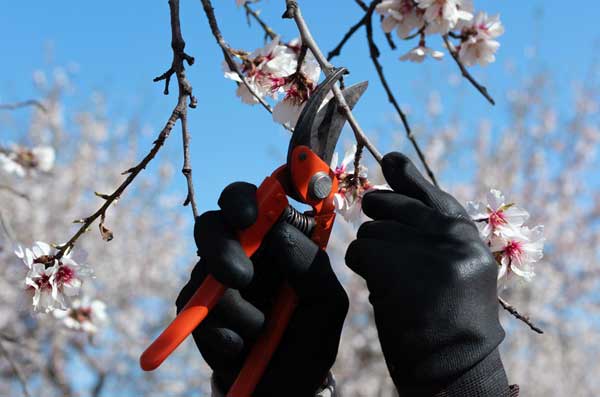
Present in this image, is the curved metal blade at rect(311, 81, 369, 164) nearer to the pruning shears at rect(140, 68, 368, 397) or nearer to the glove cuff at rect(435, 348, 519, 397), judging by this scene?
the pruning shears at rect(140, 68, 368, 397)

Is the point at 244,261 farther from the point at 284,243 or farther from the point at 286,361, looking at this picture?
the point at 286,361

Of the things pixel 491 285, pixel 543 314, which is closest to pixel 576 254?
pixel 543 314

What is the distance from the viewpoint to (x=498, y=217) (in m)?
1.53

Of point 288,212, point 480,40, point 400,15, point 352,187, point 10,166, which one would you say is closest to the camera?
point 288,212

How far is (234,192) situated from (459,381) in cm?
53

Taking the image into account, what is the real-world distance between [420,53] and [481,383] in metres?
1.03

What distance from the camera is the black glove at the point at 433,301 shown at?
3.96 ft

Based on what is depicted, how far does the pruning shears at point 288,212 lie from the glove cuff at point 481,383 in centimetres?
35

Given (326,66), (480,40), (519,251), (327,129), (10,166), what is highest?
(10,166)

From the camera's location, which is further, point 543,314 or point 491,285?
point 543,314

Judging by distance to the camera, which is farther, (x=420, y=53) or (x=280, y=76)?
(x=420, y=53)

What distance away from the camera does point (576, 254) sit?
1108 cm

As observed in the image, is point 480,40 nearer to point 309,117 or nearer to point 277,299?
point 309,117

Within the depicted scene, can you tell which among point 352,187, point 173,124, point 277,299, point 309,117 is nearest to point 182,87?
point 173,124
